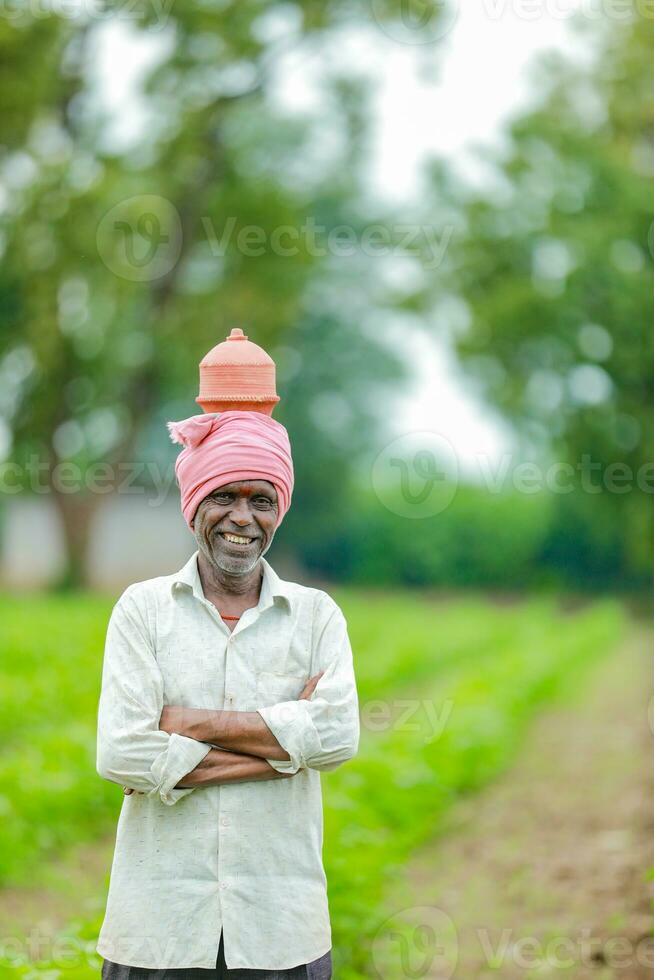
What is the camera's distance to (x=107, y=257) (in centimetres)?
2225

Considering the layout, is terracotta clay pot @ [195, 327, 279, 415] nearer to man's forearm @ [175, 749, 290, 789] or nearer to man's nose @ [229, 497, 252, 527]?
man's nose @ [229, 497, 252, 527]

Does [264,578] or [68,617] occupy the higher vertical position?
[68,617]

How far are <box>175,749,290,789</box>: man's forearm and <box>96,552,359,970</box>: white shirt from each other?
29mm

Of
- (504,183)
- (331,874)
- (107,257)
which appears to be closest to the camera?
(331,874)

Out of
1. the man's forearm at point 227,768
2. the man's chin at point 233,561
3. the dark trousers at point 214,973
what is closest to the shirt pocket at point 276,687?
the man's forearm at point 227,768

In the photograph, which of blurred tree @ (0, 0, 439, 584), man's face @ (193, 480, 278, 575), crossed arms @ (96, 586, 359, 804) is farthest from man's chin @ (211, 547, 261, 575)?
blurred tree @ (0, 0, 439, 584)

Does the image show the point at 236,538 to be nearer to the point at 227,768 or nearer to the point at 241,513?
the point at 241,513

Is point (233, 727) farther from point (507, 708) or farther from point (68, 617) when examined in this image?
point (68, 617)

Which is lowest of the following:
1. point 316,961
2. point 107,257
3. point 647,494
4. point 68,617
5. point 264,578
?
point 316,961

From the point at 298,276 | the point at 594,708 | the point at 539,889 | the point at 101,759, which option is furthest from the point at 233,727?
the point at 298,276

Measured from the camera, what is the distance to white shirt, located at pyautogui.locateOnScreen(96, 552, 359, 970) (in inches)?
118

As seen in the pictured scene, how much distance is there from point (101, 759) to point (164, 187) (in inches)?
890

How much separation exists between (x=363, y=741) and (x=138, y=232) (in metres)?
14.3

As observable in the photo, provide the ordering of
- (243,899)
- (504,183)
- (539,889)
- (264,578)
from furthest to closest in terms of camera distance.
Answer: (504,183) → (539,889) → (264,578) → (243,899)
